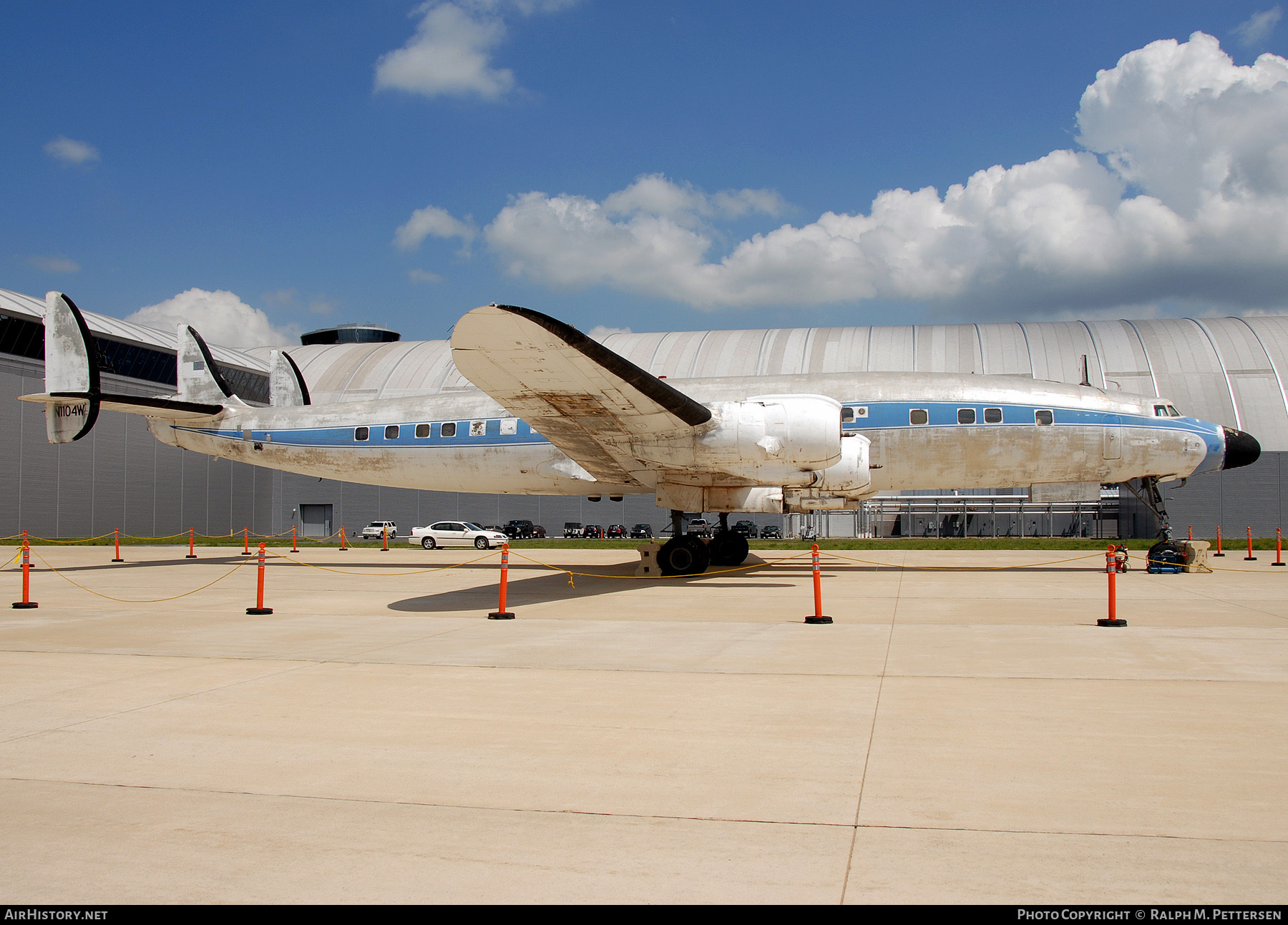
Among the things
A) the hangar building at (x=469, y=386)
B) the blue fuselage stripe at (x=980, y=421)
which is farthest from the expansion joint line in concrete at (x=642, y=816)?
the hangar building at (x=469, y=386)

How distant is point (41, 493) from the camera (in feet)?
116

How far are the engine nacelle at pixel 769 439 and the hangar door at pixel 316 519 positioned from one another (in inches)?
1459

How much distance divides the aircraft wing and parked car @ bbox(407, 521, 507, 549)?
21.5m

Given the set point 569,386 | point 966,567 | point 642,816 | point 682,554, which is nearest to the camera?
point 642,816

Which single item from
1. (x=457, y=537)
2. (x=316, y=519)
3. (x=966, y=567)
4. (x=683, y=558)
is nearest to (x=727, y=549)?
(x=683, y=558)

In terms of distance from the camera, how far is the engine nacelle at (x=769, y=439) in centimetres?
1484

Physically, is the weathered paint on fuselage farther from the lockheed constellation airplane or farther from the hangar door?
the hangar door

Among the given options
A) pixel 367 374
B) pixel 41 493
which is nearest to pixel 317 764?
pixel 41 493

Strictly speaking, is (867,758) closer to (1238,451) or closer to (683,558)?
(683,558)

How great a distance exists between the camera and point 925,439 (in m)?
16.8

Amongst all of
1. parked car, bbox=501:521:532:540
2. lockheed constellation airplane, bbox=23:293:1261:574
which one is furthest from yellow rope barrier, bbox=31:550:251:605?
parked car, bbox=501:521:532:540

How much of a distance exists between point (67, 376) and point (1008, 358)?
129 ft

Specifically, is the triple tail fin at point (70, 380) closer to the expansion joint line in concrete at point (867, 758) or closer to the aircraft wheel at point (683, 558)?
the aircraft wheel at point (683, 558)

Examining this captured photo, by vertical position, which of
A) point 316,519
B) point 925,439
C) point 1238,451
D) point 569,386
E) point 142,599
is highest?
point 569,386
